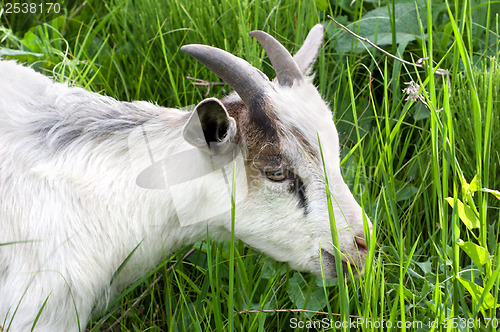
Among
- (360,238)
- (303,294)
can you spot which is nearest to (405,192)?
(303,294)

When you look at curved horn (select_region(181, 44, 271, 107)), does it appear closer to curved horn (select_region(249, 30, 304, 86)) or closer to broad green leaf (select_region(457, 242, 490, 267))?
curved horn (select_region(249, 30, 304, 86))

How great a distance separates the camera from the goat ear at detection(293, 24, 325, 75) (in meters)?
2.97

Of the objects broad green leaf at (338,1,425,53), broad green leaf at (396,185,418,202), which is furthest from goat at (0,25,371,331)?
broad green leaf at (338,1,425,53)

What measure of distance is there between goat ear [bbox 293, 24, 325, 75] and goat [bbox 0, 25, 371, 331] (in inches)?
9.8

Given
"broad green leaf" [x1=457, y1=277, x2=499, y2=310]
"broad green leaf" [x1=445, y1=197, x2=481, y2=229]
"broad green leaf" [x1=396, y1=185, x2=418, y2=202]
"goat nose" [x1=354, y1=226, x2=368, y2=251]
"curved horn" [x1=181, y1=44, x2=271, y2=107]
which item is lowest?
"broad green leaf" [x1=396, y1=185, x2=418, y2=202]

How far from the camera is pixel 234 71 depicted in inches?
97.5

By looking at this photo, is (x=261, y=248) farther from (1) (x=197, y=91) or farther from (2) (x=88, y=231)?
(1) (x=197, y=91)

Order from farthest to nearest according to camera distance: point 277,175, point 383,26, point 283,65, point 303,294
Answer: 1. point 383,26
2. point 303,294
3. point 283,65
4. point 277,175

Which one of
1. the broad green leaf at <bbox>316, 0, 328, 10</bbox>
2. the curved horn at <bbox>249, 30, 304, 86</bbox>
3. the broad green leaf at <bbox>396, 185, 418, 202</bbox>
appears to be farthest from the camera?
the broad green leaf at <bbox>316, 0, 328, 10</bbox>

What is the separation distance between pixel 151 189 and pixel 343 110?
1.61m

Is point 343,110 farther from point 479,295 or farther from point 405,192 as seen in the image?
point 479,295

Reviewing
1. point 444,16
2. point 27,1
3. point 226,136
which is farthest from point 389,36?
point 27,1

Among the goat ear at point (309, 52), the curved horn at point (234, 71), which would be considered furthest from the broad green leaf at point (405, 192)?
the curved horn at point (234, 71)

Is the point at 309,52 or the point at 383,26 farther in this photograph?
the point at 383,26
